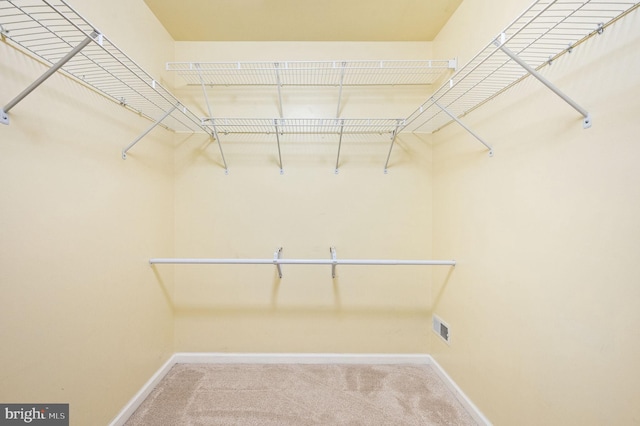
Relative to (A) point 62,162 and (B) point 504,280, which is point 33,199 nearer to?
(A) point 62,162

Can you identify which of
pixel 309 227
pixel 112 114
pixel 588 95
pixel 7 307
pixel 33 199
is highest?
pixel 112 114

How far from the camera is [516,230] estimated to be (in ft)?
3.65

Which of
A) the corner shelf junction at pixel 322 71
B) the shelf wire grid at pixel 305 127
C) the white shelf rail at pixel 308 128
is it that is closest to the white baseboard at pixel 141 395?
the corner shelf junction at pixel 322 71

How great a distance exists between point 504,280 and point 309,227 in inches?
47.6

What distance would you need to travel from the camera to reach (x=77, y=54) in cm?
97

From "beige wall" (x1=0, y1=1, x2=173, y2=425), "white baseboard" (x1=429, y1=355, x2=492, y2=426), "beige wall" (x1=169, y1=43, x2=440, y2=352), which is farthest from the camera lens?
"beige wall" (x1=169, y1=43, x2=440, y2=352)

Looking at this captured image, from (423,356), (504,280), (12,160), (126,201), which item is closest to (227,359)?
(126,201)

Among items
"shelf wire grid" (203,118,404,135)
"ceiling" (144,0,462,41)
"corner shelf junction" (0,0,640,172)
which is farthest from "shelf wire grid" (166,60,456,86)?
"shelf wire grid" (203,118,404,135)

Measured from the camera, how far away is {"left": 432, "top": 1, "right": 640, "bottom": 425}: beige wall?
0.73 metres

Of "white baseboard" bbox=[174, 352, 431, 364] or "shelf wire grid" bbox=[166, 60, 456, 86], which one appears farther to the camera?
"white baseboard" bbox=[174, 352, 431, 364]

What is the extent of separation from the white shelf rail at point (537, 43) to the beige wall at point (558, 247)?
0.04 m

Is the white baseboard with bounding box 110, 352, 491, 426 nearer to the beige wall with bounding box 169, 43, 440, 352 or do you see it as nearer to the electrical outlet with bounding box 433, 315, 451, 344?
the beige wall with bounding box 169, 43, 440, 352

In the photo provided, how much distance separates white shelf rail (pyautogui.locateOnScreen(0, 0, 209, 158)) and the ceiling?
593 millimetres

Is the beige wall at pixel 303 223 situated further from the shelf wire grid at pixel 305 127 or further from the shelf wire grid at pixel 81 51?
the shelf wire grid at pixel 81 51
